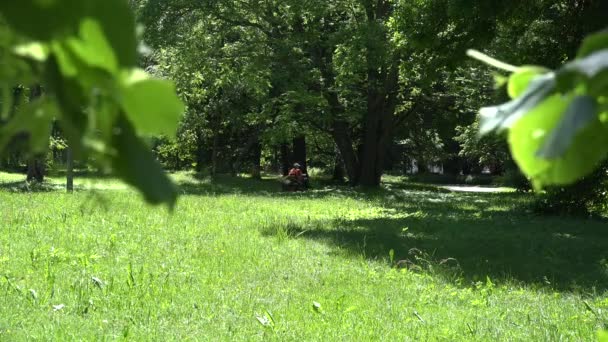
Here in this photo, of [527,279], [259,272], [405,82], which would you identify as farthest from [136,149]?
[405,82]

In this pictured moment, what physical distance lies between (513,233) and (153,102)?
416 inches

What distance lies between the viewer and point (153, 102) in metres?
0.40

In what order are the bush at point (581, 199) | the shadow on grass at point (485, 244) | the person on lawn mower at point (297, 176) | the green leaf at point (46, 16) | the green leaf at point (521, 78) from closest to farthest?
the green leaf at point (46, 16), the green leaf at point (521, 78), the shadow on grass at point (485, 244), the bush at point (581, 199), the person on lawn mower at point (297, 176)

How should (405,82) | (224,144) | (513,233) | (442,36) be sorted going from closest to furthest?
(513,233)
(442,36)
(405,82)
(224,144)

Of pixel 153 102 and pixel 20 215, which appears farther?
pixel 20 215

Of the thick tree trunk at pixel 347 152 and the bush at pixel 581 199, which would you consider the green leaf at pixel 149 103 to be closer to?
the bush at pixel 581 199

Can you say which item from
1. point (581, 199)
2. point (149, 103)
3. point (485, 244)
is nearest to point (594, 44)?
point (149, 103)

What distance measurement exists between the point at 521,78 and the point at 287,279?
6.03 m

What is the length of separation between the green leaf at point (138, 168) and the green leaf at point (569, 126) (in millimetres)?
214

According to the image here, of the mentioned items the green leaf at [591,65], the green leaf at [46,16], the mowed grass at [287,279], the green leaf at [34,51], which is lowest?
the mowed grass at [287,279]

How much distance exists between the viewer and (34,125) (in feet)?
1.36

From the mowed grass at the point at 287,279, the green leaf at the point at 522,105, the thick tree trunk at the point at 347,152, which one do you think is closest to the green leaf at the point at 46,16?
the green leaf at the point at 522,105

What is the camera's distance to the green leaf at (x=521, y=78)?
47 centimetres

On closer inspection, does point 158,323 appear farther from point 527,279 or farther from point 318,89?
point 318,89
